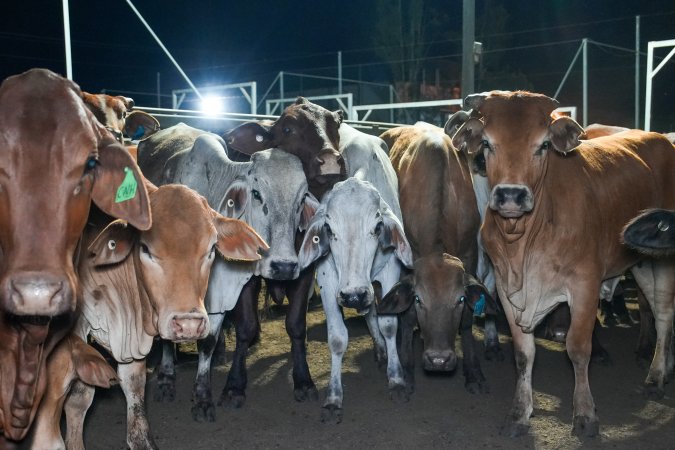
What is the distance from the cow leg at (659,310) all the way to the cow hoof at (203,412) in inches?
123

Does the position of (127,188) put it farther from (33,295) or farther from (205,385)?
(205,385)

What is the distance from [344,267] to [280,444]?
120 cm

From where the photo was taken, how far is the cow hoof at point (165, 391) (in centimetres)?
564

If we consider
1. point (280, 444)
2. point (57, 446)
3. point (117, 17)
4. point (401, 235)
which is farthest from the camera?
point (117, 17)

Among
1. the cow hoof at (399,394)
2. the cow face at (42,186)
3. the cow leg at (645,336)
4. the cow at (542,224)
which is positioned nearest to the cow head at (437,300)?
the cow at (542,224)

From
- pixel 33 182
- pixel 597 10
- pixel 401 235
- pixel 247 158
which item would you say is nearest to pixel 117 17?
pixel 597 10

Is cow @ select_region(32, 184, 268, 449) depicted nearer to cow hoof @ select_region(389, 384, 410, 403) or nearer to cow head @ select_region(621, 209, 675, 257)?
cow hoof @ select_region(389, 384, 410, 403)

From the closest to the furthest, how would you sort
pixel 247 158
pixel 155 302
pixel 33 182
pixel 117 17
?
pixel 33 182 < pixel 155 302 < pixel 247 158 < pixel 117 17

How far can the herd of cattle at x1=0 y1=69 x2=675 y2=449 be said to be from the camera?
318 centimetres

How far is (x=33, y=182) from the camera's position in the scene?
9.80ft

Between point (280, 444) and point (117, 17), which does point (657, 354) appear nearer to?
point (280, 444)

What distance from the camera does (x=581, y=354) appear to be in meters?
4.79

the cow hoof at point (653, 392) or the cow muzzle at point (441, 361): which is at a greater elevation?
the cow muzzle at point (441, 361)

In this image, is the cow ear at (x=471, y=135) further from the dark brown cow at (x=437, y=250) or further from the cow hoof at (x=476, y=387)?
the cow hoof at (x=476, y=387)
